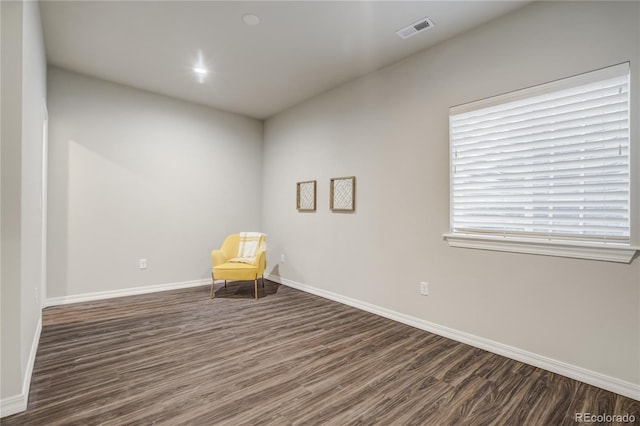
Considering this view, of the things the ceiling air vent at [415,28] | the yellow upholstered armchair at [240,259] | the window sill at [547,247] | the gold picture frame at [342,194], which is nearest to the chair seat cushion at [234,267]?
the yellow upholstered armchair at [240,259]

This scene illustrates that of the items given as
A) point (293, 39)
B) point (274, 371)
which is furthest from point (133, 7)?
point (274, 371)

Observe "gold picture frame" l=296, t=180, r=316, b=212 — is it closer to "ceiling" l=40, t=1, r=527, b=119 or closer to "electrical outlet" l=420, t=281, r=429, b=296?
"ceiling" l=40, t=1, r=527, b=119

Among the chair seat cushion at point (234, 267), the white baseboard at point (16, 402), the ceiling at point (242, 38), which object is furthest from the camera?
the chair seat cushion at point (234, 267)

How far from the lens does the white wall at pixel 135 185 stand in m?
3.62

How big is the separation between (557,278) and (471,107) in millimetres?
1545

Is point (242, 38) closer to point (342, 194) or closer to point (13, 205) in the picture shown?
point (342, 194)

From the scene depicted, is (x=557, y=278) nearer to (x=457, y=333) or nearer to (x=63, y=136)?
(x=457, y=333)

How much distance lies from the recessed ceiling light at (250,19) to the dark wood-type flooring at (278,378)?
2.81 meters

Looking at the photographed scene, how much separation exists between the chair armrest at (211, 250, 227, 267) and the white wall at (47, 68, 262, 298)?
1.98 feet

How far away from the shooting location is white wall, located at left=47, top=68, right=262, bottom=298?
3.62 m

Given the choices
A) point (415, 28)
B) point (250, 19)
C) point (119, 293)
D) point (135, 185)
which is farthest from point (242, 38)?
point (119, 293)

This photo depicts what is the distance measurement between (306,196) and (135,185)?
2339 millimetres

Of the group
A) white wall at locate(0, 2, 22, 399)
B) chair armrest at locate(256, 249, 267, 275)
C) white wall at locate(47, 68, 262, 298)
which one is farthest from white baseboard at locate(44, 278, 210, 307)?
white wall at locate(0, 2, 22, 399)

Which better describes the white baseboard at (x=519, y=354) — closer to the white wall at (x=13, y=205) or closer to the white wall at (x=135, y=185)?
the white wall at (x=135, y=185)
